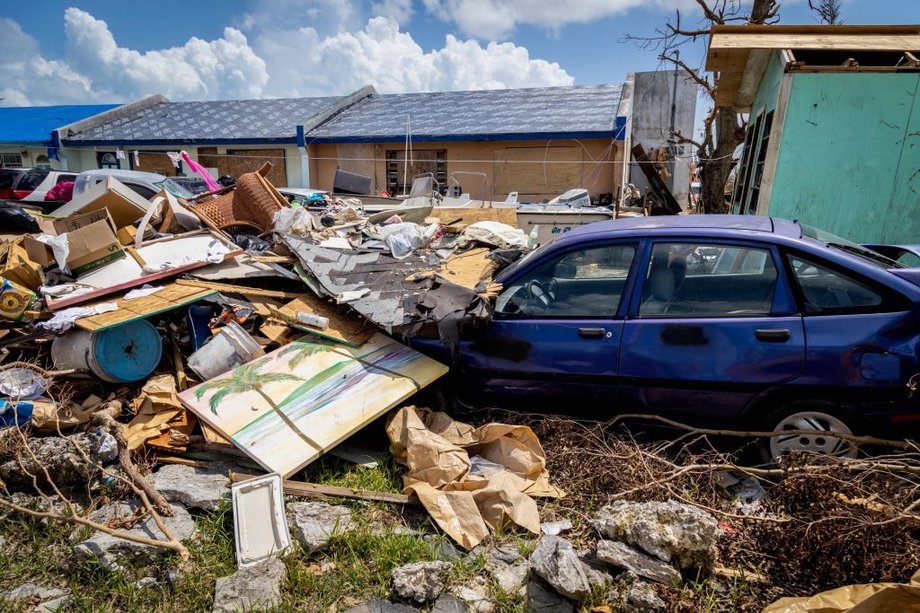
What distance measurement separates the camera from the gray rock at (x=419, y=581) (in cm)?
265

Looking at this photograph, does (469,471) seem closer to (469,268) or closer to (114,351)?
(469,268)

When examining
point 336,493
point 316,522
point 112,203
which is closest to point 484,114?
point 112,203

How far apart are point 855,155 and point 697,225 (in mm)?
4816

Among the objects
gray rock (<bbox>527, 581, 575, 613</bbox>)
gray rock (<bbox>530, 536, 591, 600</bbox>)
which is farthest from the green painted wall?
gray rock (<bbox>527, 581, 575, 613</bbox>)

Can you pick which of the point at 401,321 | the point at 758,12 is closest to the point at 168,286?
the point at 401,321

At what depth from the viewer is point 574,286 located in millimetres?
3918

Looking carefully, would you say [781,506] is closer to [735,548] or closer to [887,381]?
[735,548]

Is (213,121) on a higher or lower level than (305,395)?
higher

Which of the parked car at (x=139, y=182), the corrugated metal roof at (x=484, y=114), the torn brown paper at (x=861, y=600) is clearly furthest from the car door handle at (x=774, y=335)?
the corrugated metal roof at (x=484, y=114)

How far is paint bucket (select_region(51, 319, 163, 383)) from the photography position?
419cm

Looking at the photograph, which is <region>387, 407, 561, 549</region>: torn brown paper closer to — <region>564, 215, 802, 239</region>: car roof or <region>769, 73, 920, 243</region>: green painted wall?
<region>564, 215, 802, 239</region>: car roof

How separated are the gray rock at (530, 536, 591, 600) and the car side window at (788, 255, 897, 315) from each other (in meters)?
2.06

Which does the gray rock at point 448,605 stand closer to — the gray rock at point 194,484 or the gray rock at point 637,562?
the gray rock at point 637,562

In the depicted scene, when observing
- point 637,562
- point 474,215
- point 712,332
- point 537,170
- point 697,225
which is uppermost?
point 537,170
